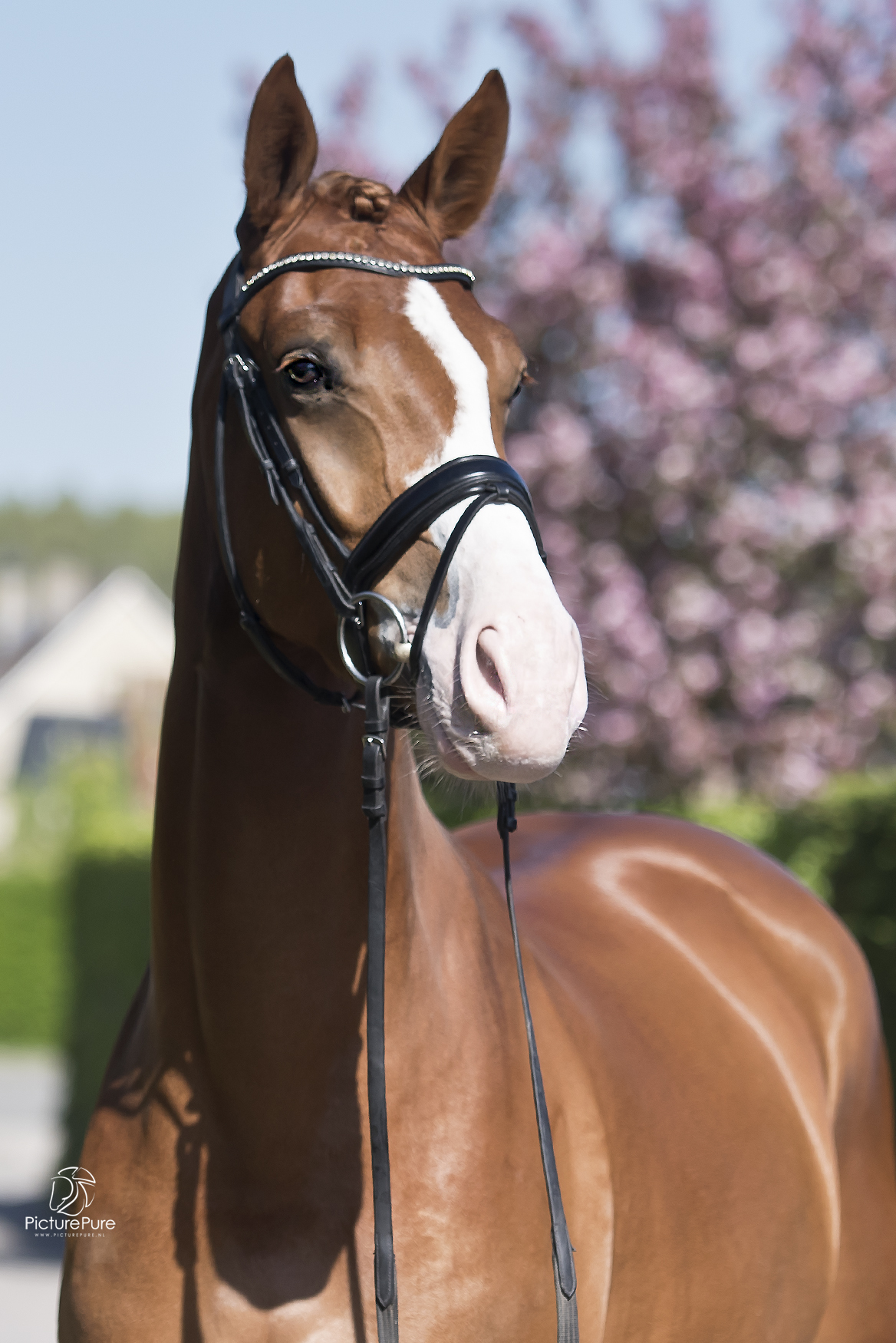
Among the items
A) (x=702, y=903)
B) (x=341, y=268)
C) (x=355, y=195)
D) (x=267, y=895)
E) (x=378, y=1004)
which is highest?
(x=355, y=195)

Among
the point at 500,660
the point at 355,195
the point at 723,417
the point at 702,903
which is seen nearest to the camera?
the point at 500,660

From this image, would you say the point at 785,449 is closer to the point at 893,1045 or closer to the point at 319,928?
the point at 893,1045

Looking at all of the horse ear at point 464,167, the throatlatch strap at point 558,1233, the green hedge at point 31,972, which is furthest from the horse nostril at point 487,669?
the green hedge at point 31,972

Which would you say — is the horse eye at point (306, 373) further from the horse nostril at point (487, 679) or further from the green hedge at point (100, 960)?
the green hedge at point (100, 960)

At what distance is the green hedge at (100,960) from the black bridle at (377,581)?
695 centimetres

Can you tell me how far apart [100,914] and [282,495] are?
7697 mm

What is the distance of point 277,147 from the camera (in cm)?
203

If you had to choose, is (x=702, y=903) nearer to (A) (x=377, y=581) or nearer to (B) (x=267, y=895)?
(B) (x=267, y=895)

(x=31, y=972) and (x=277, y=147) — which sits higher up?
(x=277, y=147)

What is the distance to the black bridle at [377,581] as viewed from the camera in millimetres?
1737

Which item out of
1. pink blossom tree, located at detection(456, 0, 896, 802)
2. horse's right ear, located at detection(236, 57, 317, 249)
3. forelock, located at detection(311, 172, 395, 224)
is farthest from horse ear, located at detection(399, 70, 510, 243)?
pink blossom tree, located at detection(456, 0, 896, 802)

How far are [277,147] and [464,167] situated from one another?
1.23 feet

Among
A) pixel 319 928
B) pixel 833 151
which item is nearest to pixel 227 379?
pixel 319 928

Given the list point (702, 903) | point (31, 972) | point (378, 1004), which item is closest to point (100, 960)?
point (702, 903)
